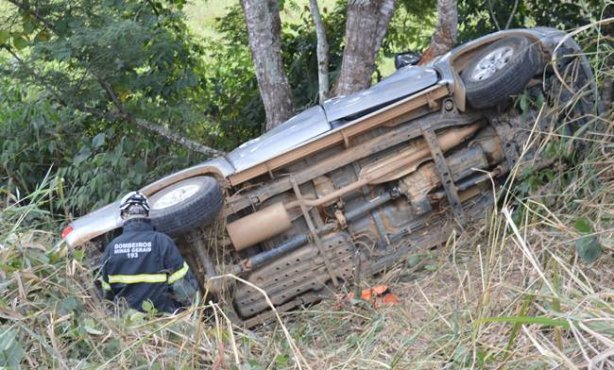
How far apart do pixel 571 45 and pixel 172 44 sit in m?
4.49

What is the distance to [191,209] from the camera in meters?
6.01

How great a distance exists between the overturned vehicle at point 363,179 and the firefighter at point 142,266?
360 mm

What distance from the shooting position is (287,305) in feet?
21.4

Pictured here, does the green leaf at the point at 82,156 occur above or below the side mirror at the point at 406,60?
below

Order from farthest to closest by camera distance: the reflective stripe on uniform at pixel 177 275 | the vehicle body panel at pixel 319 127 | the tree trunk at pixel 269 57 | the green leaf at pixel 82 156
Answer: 1. the green leaf at pixel 82 156
2. the tree trunk at pixel 269 57
3. the vehicle body panel at pixel 319 127
4. the reflective stripe on uniform at pixel 177 275

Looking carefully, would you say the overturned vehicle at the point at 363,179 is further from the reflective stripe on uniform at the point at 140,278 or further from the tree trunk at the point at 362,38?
the tree trunk at the point at 362,38

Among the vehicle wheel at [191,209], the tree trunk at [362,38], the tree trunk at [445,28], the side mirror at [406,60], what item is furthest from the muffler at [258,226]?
the tree trunk at [445,28]

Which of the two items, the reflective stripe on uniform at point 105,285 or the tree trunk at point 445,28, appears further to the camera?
the tree trunk at point 445,28

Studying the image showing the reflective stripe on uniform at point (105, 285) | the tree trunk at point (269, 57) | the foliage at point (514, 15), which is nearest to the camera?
the reflective stripe on uniform at point (105, 285)

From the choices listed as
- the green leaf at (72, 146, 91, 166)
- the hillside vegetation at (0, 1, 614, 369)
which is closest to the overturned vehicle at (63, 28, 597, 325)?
the hillside vegetation at (0, 1, 614, 369)

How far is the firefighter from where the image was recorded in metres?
5.88

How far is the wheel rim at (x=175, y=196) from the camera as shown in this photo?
20.3ft

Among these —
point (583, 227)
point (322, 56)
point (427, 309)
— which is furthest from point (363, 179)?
point (322, 56)

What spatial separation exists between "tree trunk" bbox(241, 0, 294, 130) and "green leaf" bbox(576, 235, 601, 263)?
497 cm
